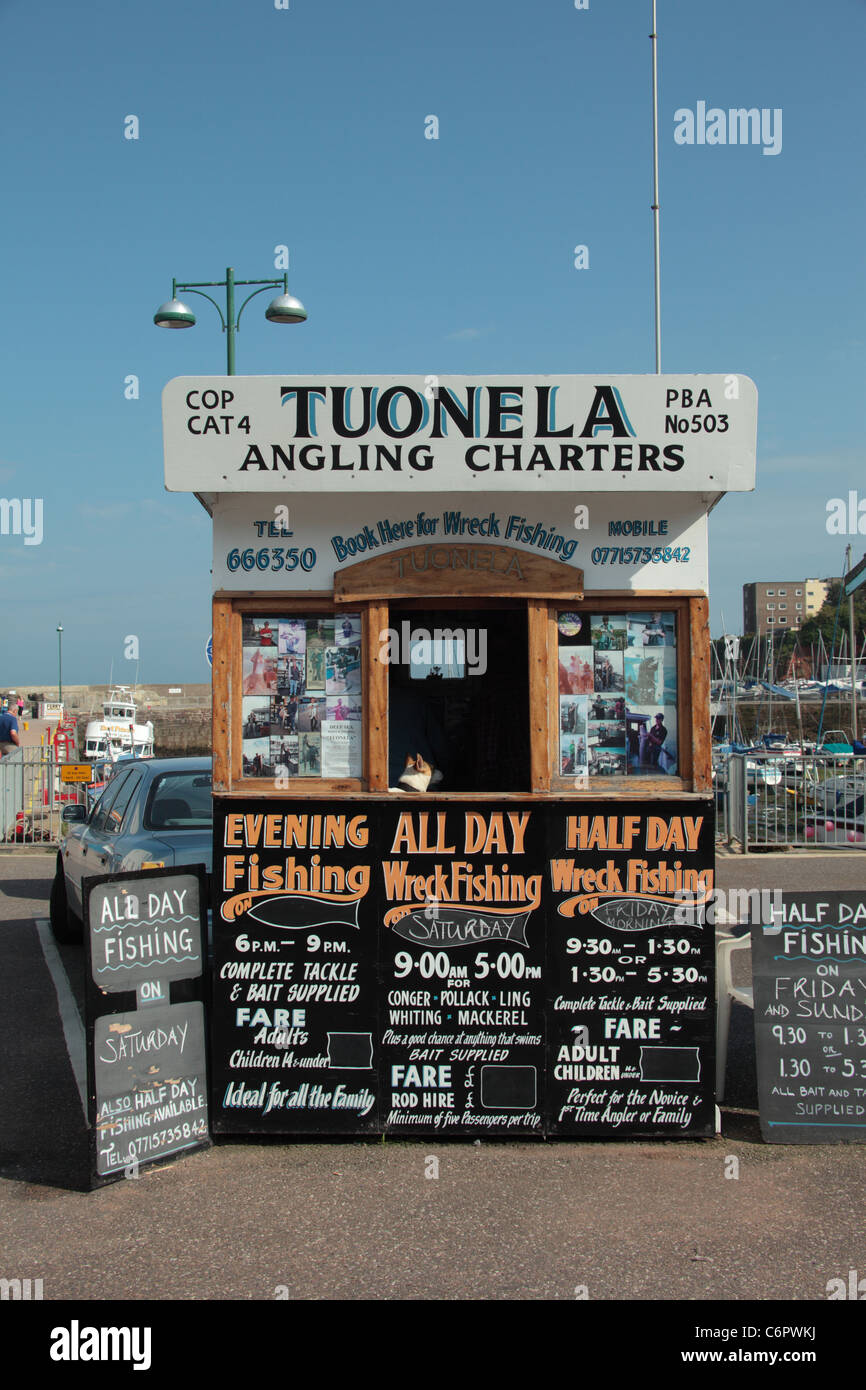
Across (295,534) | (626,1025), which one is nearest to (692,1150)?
(626,1025)

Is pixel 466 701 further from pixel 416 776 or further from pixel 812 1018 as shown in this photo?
pixel 812 1018

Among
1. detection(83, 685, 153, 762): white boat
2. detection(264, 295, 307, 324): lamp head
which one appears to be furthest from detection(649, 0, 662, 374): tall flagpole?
detection(83, 685, 153, 762): white boat

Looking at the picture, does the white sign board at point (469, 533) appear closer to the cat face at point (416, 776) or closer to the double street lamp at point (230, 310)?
the cat face at point (416, 776)

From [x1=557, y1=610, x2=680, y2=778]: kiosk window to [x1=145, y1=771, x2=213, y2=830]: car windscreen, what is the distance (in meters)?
3.36

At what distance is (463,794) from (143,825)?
11.5 ft

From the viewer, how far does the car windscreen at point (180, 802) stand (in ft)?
25.9

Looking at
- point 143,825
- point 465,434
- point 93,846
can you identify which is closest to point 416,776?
point 465,434

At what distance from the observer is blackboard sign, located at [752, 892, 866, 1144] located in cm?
524

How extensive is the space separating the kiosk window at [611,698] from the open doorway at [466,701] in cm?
130

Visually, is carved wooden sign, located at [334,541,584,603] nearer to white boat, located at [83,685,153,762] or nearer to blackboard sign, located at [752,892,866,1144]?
blackboard sign, located at [752,892,866,1144]

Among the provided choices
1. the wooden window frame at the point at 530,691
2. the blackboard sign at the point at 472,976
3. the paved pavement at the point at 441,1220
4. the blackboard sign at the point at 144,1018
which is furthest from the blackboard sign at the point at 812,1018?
the blackboard sign at the point at 144,1018

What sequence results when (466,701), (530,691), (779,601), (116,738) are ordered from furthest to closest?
(779,601) < (116,738) < (466,701) < (530,691)

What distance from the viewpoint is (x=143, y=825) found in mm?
7926

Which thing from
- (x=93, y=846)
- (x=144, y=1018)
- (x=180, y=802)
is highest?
(x=180, y=802)
